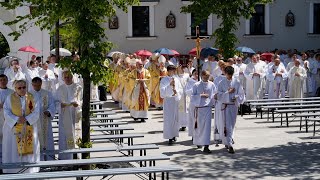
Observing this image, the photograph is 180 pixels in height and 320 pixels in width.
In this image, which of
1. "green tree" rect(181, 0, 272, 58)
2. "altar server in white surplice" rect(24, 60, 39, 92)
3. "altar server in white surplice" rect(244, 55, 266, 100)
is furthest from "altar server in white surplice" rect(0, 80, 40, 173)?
"altar server in white surplice" rect(244, 55, 266, 100)

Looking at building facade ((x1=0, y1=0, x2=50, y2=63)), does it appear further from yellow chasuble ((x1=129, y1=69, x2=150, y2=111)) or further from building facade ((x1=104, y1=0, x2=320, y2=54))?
yellow chasuble ((x1=129, y1=69, x2=150, y2=111))

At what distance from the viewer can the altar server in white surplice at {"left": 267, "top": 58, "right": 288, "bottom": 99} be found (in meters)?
22.8

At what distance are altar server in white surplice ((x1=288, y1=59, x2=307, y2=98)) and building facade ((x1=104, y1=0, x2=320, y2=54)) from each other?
10.8 meters

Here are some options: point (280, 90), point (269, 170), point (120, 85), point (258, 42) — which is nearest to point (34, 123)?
point (269, 170)

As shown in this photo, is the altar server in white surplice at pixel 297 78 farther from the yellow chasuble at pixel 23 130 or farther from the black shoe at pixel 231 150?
the yellow chasuble at pixel 23 130

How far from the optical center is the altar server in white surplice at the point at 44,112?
12.2 metres

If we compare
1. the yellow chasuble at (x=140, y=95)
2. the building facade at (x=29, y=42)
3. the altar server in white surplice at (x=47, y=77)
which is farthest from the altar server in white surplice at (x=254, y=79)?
the building facade at (x=29, y=42)

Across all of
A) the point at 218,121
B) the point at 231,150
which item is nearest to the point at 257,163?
the point at 231,150

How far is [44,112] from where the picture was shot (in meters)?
12.2

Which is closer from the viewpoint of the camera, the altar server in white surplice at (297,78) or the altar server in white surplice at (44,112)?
the altar server in white surplice at (44,112)

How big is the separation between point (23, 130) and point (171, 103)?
540 centimetres

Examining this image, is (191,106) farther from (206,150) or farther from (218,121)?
(206,150)

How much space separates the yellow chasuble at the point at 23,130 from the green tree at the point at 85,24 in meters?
0.92

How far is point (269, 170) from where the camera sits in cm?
1198
